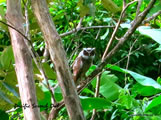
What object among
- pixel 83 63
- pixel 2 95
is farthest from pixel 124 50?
pixel 2 95

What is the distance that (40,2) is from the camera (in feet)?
3.22

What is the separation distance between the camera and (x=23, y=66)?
116 centimetres

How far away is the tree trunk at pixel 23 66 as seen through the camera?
3.43 feet

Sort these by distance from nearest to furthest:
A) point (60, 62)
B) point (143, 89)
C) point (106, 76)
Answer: point (60, 62)
point (143, 89)
point (106, 76)

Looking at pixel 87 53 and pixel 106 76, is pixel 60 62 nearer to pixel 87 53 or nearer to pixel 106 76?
pixel 106 76

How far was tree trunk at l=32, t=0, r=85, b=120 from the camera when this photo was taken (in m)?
0.85

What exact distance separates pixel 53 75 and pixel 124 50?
2353 millimetres

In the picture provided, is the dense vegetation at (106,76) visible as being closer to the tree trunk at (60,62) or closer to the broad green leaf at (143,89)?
the broad green leaf at (143,89)

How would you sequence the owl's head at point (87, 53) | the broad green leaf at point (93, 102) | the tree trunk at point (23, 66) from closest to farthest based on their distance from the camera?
the tree trunk at point (23, 66) → the broad green leaf at point (93, 102) → the owl's head at point (87, 53)

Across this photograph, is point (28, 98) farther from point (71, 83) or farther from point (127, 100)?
point (127, 100)

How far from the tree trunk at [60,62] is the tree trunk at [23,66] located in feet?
0.75

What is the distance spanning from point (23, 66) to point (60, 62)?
307 millimetres

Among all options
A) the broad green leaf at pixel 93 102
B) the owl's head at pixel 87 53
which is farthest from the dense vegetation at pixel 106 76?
the owl's head at pixel 87 53

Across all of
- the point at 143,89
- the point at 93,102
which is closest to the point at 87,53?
the point at 143,89
